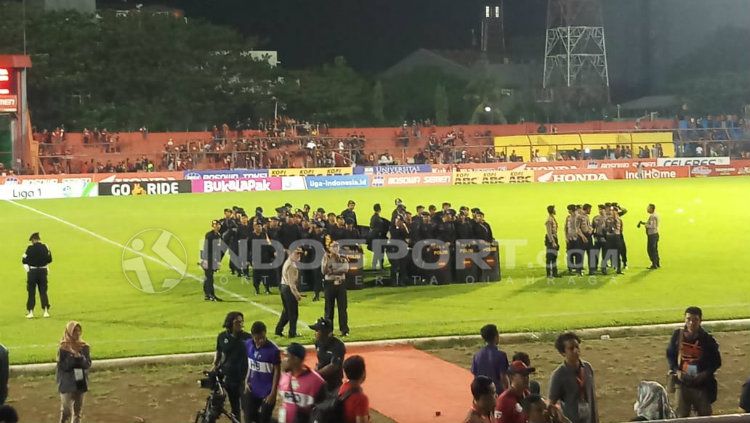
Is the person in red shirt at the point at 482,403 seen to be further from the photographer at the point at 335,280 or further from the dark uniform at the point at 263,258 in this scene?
the dark uniform at the point at 263,258

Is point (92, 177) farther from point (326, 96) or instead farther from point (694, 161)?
point (694, 161)

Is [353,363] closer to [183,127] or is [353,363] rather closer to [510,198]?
[510,198]

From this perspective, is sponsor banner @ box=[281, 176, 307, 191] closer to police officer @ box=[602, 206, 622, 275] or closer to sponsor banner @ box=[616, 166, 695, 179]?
sponsor banner @ box=[616, 166, 695, 179]

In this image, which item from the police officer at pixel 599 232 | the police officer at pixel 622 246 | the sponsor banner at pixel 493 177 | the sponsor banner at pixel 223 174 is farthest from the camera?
the sponsor banner at pixel 493 177

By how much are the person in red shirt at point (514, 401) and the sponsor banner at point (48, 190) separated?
45.8 metres

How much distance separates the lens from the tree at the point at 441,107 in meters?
87.2

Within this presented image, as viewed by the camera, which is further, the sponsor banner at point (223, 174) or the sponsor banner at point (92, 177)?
the sponsor banner at point (223, 174)

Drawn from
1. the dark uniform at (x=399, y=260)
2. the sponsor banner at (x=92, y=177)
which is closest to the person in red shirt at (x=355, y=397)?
the dark uniform at (x=399, y=260)

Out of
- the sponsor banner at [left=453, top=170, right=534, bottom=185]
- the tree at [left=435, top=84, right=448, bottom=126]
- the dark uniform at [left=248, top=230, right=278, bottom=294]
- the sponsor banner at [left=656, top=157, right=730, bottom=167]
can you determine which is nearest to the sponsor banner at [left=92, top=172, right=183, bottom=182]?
the sponsor banner at [left=453, top=170, right=534, bottom=185]

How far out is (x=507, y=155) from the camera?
6456 centimetres

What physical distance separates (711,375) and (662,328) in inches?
311

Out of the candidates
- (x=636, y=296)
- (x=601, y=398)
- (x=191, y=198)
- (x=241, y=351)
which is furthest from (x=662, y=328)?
(x=191, y=198)

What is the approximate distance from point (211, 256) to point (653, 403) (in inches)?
539

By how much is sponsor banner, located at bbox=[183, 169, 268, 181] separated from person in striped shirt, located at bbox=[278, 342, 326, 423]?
47.2 m
